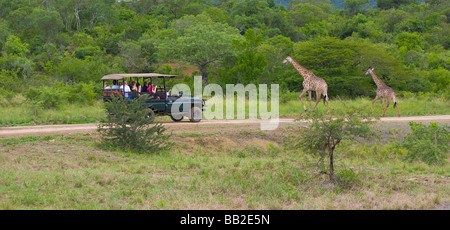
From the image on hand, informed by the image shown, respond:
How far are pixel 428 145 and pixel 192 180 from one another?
324 inches

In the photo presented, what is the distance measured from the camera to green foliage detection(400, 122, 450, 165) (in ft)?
45.5

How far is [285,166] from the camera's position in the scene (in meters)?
11.8

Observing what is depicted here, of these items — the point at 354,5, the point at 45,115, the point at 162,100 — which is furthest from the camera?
the point at 354,5

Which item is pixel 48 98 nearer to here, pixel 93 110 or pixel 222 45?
pixel 93 110

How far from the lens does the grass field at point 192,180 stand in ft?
27.4

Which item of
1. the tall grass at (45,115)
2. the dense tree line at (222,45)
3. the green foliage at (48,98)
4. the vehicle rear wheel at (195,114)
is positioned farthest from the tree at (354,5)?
the vehicle rear wheel at (195,114)

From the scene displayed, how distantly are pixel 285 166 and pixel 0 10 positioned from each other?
7177 centimetres

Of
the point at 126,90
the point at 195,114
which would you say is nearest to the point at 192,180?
the point at 126,90

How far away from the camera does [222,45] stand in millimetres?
42781

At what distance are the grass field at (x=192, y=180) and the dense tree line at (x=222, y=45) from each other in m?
15.8

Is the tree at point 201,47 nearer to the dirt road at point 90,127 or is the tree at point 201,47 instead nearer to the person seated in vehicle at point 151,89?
the dirt road at point 90,127

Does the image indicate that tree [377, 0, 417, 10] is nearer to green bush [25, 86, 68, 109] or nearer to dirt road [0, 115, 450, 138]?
dirt road [0, 115, 450, 138]
